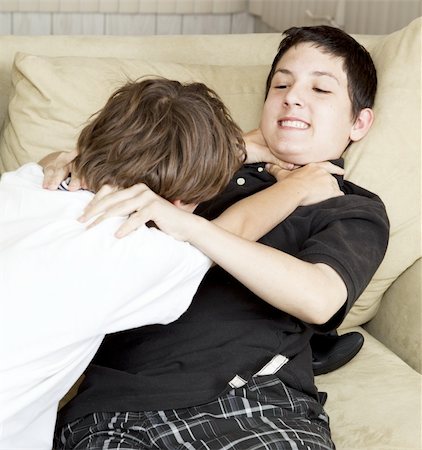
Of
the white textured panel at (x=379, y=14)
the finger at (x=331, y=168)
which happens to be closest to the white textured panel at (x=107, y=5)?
the white textured panel at (x=379, y=14)

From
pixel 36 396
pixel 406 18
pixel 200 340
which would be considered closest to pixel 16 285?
pixel 36 396

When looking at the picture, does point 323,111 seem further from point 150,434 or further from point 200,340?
point 150,434

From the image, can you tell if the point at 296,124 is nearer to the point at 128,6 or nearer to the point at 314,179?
the point at 314,179

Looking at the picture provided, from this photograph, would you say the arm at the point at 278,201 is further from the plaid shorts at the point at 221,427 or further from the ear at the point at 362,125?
the plaid shorts at the point at 221,427

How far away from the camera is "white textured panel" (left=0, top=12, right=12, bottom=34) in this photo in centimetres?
368

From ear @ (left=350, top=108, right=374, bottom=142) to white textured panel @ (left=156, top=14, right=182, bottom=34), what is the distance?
215cm

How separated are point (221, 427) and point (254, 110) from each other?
87 cm

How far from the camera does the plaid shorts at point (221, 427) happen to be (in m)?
1.44

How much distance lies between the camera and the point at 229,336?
157cm

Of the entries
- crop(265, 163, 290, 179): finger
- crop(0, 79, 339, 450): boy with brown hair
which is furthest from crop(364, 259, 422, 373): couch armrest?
crop(0, 79, 339, 450): boy with brown hair

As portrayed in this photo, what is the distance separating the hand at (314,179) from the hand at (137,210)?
347 mm

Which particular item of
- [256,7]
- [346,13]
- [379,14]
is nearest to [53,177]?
[379,14]

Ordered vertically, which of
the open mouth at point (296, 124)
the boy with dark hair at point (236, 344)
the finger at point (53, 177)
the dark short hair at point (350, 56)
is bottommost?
the boy with dark hair at point (236, 344)

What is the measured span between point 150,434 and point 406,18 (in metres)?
2.06
